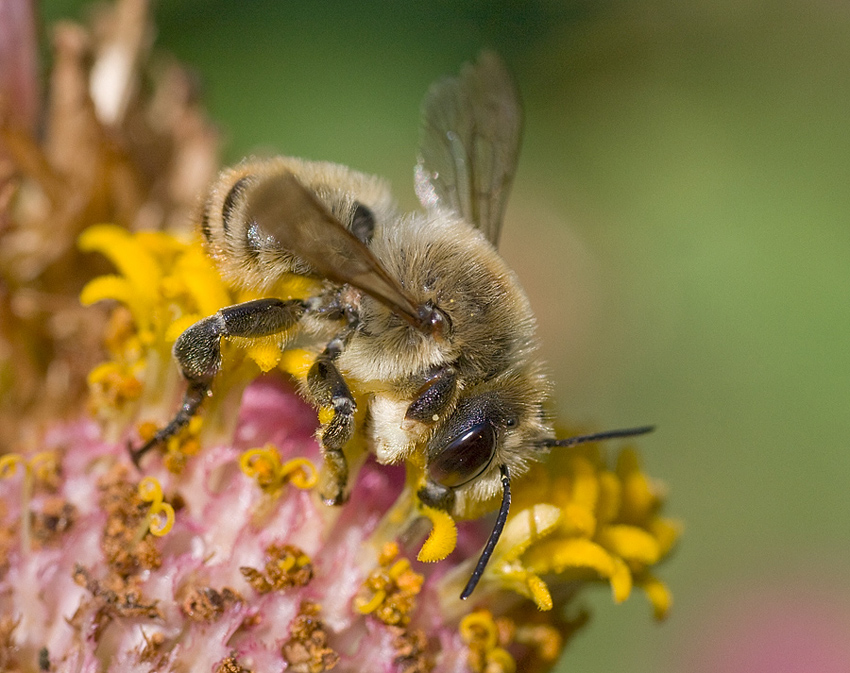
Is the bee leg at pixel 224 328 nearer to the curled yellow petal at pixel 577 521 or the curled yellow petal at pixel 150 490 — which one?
the curled yellow petal at pixel 150 490

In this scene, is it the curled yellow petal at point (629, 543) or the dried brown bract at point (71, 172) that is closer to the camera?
the curled yellow petal at point (629, 543)

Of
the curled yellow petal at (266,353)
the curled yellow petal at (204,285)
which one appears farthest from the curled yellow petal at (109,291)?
the curled yellow petal at (266,353)

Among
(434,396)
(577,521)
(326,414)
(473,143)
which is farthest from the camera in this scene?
(473,143)

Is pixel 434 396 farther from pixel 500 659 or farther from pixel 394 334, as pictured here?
pixel 500 659

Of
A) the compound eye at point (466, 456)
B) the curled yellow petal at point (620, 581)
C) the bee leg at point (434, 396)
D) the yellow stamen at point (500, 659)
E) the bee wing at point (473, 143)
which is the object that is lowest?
the yellow stamen at point (500, 659)

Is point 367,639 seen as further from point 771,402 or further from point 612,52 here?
point 612,52

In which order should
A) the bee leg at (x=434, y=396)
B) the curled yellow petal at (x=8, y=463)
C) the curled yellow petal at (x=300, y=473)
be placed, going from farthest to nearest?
the curled yellow petal at (x=8, y=463) < the curled yellow petal at (x=300, y=473) < the bee leg at (x=434, y=396)

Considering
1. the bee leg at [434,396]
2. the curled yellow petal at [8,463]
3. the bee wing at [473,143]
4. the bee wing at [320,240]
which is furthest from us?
the bee wing at [473,143]

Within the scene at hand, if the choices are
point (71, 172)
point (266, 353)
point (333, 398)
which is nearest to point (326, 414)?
point (333, 398)
